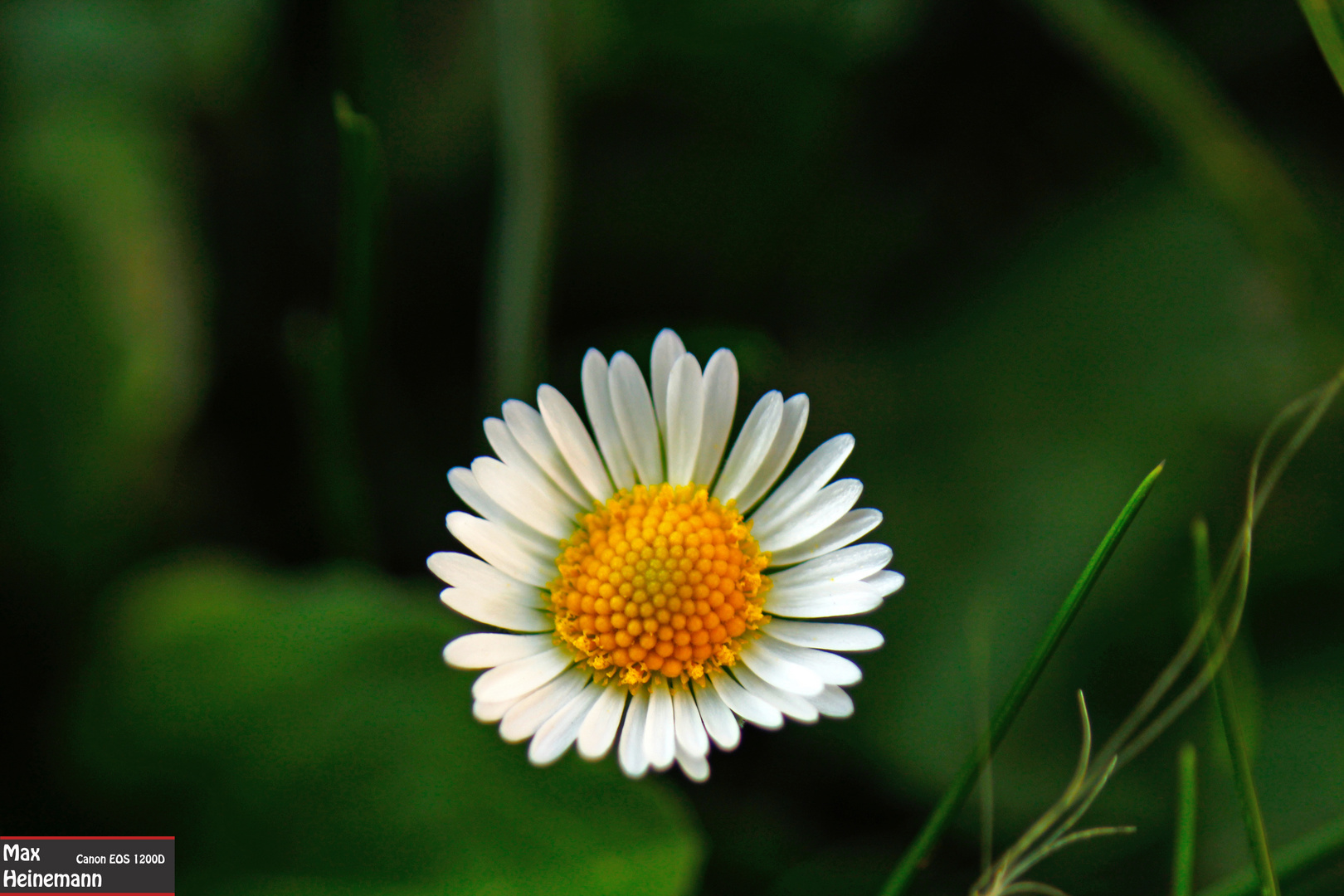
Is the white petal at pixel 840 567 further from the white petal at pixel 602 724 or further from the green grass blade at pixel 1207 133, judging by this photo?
the green grass blade at pixel 1207 133

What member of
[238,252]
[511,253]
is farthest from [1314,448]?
[238,252]

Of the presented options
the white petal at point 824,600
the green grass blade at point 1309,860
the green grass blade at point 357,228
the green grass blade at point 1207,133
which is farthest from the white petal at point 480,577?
the green grass blade at point 1207,133

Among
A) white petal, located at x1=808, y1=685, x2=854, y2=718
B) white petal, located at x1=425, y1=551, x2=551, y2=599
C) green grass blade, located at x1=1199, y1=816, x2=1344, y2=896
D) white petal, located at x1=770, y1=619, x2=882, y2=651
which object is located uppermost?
white petal, located at x1=425, y1=551, x2=551, y2=599

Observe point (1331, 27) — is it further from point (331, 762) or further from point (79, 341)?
point (79, 341)

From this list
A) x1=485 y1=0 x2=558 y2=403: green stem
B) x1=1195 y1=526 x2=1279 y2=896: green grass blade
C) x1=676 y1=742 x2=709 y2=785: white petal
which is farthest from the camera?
x1=485 y1=0 x2=558 y2=403: green stem

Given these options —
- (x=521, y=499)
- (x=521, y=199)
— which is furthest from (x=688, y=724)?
(x=521, y=199)

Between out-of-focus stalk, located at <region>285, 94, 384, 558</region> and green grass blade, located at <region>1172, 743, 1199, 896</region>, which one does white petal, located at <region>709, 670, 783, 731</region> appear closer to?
green grass blade, located at <region>1172, 743, 1199, 896</region>

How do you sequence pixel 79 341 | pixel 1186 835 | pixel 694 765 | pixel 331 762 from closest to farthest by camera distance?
pixel 694 765, pixel 1186 835, pixel 331 762, pixel 79 341

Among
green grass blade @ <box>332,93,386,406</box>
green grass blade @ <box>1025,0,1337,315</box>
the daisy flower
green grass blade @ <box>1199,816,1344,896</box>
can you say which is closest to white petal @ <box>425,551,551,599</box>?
the daisy flower
